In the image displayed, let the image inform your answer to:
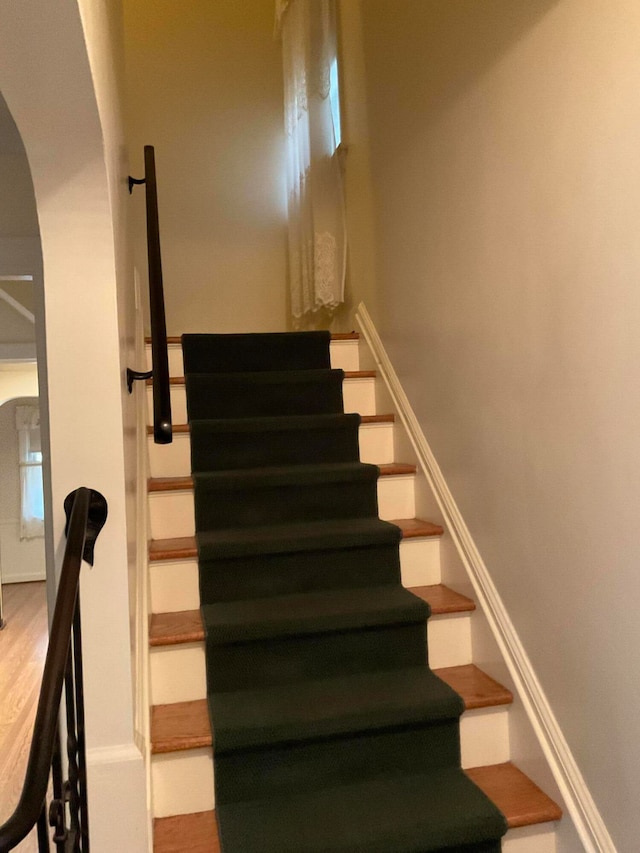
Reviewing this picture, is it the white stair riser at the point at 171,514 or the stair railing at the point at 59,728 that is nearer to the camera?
the stair railing at the point at 59,728

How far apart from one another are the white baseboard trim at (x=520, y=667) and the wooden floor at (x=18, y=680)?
75.6 inches

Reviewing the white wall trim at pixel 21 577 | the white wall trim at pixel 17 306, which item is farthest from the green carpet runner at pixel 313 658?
the white wall trim at pixel 21 577

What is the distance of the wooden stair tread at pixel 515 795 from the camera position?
1610 mm

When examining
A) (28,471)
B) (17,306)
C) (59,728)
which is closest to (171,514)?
(59,728)

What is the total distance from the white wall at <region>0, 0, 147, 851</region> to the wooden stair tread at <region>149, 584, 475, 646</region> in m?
0.34

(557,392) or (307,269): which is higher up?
(307,269)

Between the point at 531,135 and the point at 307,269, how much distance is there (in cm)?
197

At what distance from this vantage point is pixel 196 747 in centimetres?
165

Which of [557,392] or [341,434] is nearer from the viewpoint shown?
[557,392]

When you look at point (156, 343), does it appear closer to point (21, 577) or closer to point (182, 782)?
point (182, 782)

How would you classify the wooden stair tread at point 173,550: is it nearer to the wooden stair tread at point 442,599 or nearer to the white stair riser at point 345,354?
the wooden stair tread at point 442,599

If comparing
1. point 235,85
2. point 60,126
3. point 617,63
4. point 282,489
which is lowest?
point 282,489

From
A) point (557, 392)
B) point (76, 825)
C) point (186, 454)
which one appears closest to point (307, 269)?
point (186, 454)

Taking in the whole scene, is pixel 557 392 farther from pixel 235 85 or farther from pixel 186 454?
pixel 235 85
